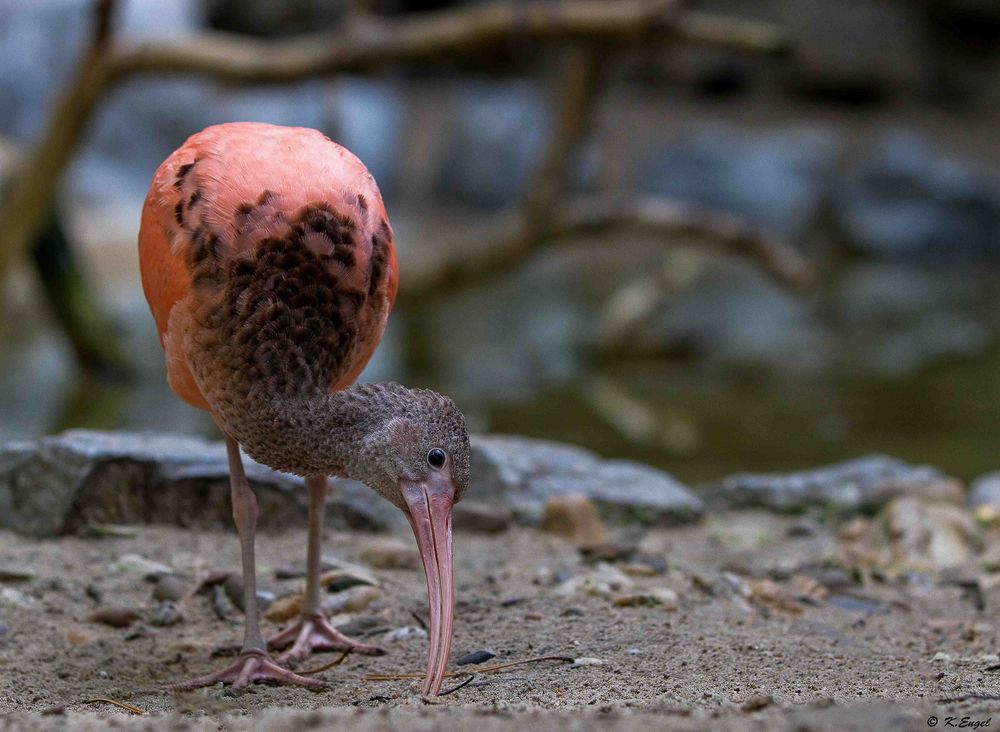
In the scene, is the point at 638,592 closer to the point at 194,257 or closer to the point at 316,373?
the point at 316,373

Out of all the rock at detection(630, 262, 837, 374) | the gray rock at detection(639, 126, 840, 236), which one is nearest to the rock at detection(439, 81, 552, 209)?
the gray rock at detection(639, 126, 840, 236)

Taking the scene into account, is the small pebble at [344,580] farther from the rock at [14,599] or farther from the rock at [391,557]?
the rock at [14,599]

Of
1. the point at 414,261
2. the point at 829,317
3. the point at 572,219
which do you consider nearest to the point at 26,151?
the point at 414,261

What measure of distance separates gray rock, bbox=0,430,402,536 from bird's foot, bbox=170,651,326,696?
1358 millimetres

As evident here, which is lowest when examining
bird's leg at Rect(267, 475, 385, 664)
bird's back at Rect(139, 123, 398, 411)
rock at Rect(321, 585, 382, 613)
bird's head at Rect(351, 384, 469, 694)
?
rock at Rect(321, 585, 382, 613)

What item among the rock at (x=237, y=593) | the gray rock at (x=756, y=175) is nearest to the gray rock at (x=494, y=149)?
the gray rock at (x=756, y=175)

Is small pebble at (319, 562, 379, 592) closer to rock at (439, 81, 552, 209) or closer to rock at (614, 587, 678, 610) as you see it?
rock at (614, 587, 678, 610)

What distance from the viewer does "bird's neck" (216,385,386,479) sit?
11.0 ft

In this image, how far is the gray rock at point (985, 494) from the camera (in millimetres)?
5742

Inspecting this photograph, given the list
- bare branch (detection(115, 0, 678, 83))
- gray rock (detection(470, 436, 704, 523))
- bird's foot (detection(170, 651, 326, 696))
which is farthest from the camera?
bare branch (detection(115, 0, 678, 83))

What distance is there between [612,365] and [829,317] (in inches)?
104

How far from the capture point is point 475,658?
359 centimetres

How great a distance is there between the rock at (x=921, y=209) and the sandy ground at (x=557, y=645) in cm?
959

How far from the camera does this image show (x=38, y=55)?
51.0 feet
